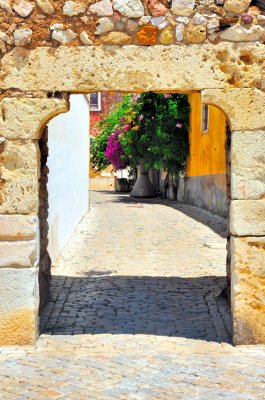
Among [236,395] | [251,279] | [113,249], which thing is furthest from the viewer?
[113,249]

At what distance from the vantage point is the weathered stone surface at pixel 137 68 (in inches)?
225

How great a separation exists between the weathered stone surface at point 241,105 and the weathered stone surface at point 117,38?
2.45ft

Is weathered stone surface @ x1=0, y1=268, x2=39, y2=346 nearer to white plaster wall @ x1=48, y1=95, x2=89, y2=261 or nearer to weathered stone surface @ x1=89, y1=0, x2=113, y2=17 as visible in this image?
weathered stone surface @ x1=89, y1=0, x2=113, y2=17

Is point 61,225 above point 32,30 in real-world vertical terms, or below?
below

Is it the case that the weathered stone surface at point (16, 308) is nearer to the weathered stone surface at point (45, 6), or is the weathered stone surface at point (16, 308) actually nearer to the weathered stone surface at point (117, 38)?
the weathered stone surface at point (117, 38)

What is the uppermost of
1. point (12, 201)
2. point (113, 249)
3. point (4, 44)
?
point (4, 44)

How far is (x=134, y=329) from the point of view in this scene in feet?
20.3

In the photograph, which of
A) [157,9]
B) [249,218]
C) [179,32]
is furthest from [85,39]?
[249,218]

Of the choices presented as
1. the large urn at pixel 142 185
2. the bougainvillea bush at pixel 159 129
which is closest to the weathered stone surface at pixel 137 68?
the bougainvillea bush at pixel 159 129

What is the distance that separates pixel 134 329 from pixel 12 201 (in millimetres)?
1545

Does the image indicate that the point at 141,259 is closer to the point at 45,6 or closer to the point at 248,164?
the point at 248,164

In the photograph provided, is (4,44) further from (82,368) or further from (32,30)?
(82,368)

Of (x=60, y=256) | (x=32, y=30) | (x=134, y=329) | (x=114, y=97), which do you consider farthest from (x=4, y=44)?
(x=114, y=97)

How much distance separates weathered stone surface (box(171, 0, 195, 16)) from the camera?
5.77 metres
